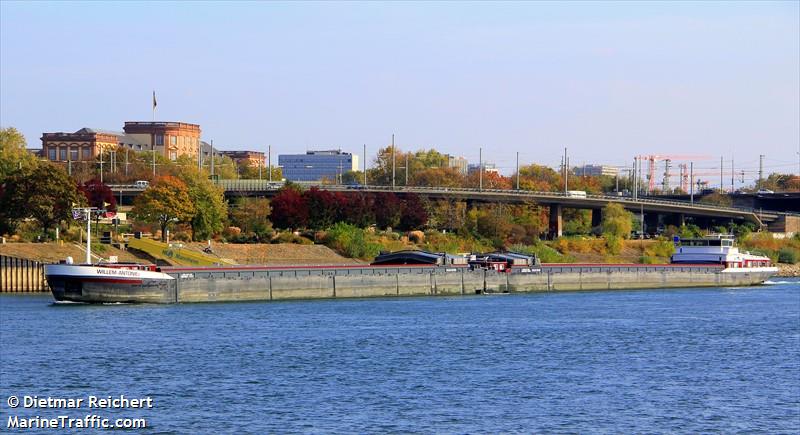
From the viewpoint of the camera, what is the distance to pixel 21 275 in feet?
273

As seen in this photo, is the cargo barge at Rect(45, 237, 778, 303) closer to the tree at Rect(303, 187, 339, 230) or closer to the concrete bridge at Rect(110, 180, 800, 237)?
the tree at Rect(303, 187, 339, 230)

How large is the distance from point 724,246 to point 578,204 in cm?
5624

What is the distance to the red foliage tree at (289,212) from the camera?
12588 centimetres

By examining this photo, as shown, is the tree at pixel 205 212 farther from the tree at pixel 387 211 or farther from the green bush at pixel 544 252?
the green bush at pixel 544 252

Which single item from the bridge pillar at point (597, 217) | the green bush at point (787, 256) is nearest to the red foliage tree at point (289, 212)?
the bridge pillar at point (597, 217)

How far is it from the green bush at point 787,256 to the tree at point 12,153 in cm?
8277

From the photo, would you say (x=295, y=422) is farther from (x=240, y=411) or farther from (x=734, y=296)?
(x=734, y=296)

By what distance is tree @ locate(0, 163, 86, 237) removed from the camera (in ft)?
331

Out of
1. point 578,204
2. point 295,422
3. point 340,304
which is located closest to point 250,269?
point 340,304

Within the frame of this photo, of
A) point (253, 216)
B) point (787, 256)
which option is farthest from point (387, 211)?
point (787, 256)

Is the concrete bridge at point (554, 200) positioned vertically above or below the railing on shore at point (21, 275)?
above

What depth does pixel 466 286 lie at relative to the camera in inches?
3445

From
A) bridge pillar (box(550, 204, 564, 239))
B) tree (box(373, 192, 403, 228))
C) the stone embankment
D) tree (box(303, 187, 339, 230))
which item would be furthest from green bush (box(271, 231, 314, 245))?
the stone embankment

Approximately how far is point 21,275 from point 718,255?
54672mm
